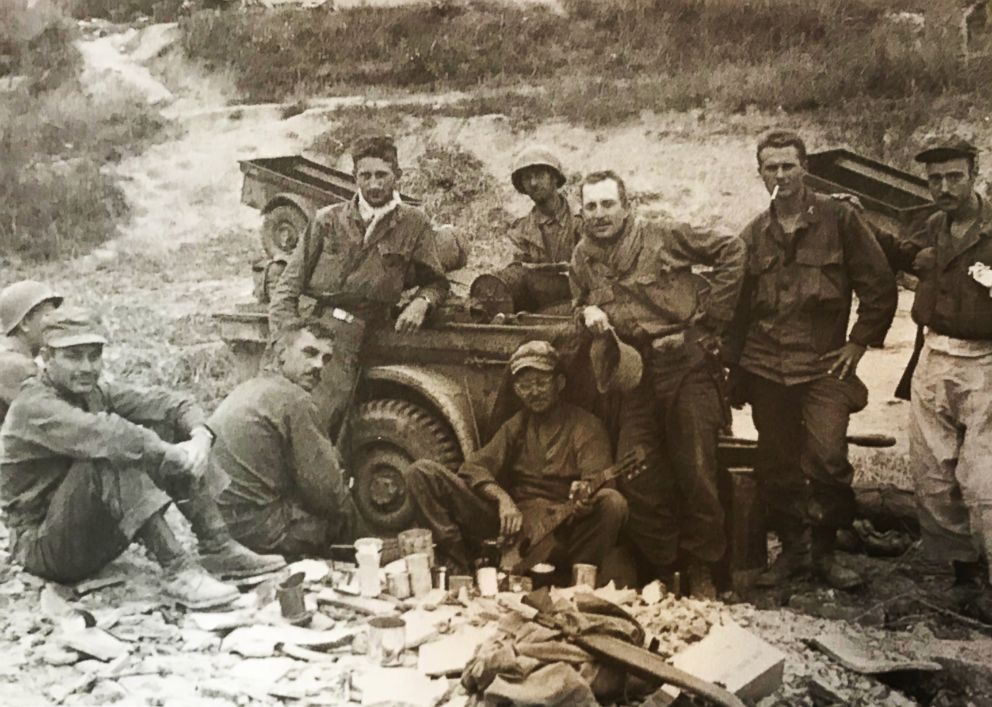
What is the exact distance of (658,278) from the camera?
14.8 feet

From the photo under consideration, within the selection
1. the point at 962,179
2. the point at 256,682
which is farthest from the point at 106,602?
the point at 962,179

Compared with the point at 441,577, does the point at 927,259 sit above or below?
above

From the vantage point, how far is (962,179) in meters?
4.36

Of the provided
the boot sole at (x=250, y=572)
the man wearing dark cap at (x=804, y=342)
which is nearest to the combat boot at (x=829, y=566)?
the man wearing dark cap at (x=804, y=342)

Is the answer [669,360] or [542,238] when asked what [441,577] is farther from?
[542,238]

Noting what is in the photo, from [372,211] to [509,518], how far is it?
1.48 metres

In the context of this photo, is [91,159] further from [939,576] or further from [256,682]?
[939,576]

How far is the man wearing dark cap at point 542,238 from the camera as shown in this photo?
4.60m

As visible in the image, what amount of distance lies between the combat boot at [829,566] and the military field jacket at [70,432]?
2.76 metres

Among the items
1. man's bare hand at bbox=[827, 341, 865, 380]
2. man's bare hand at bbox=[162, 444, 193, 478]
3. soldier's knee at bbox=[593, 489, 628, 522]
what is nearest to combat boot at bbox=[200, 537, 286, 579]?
man's bare hand at bbox=[162, 444, 193, 478]

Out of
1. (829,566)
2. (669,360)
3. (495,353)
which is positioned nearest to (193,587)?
(495,353)

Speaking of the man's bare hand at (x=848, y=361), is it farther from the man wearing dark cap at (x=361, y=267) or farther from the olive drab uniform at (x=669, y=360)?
the man wearing dark cap at (x=361, y=267)

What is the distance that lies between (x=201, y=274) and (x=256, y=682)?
6.05 feet

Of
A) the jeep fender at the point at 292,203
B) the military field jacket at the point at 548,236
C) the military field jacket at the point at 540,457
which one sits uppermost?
the jeep fender at the point at 292,203
